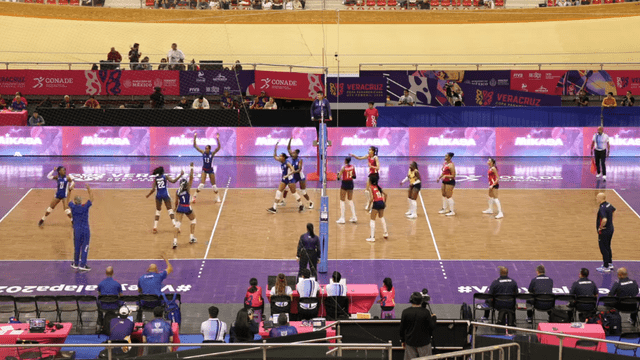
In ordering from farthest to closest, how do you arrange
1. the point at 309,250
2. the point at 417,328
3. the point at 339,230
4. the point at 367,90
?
1. the point at 367,90
2. the point at 339,230
3. the point at 309,250
4. the point at 417,328

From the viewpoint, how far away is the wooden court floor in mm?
22297

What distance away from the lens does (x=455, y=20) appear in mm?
48781

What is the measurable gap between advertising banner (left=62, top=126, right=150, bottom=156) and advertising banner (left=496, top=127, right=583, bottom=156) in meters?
14.8

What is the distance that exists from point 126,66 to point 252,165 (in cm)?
1189

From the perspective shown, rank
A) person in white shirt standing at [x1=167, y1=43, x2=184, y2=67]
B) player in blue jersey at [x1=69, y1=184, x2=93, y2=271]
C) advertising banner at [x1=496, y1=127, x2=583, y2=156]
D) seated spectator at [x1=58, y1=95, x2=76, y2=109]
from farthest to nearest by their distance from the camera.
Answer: person in white shirt standing at [x1=167, y1=43, x2=184, y2=67] < seated spectator at [x1=58, y1=95, x2=76, y2=109] < advertising banner at [x1=496, y1=127, x2=583, y2=156] < player in blue jersey at [x1=69, y1=184, x2=93, y2=271]

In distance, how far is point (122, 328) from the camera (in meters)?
15.0

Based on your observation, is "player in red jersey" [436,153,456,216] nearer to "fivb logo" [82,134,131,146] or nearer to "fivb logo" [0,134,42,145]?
"fivb logo" [82,134,131,146]

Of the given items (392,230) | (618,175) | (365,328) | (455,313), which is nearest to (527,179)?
(618,175)

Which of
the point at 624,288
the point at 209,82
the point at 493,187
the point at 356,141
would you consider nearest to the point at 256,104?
the point at 209,82

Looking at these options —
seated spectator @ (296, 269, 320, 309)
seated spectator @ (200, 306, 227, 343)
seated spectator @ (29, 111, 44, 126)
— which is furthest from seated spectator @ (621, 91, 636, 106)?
seated spectator @ (200, 306, 227, 343)

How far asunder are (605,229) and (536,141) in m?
15.0

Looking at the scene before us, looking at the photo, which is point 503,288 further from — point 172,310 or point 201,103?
point 201,103

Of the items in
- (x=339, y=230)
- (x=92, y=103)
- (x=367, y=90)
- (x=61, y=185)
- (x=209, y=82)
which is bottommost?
(x=339, y=230)

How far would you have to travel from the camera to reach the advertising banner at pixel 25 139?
34188mm
